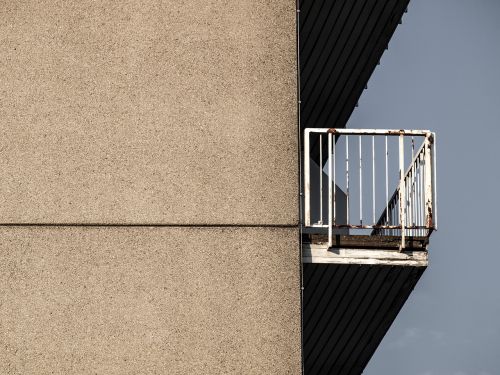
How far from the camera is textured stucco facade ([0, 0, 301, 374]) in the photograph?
748 centimetres

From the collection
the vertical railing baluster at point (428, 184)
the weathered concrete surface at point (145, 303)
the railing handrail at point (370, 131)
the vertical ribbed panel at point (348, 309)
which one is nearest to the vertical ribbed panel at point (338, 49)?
the railing handrail at point (370, 131)

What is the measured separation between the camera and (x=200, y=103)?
7.79 metres

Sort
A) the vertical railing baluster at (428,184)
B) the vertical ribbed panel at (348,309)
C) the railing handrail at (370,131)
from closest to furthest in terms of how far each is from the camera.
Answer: the railing handrail at (370,131) → the vertical railing baluster at (428,184) → the vertical ribbed panel at (348,309)

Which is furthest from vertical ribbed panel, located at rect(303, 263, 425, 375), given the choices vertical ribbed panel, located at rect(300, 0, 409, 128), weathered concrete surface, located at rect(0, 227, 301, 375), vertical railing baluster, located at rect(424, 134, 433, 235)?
vertical ribbed panel, located at rect(300, 0, 409, 128)

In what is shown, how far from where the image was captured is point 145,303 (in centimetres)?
748

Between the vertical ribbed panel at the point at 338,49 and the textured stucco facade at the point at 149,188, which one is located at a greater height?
the vertical ribbed panel at the point at 338,49

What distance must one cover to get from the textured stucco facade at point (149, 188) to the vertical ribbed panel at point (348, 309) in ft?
3.12

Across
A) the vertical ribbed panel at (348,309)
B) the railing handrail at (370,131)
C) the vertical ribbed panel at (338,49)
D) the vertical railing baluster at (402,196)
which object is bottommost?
the vertical ribbed panel at (348,309)

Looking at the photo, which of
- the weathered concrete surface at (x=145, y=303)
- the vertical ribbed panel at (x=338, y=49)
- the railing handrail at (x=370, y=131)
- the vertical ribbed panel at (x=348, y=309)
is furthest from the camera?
the vertical ribbed panel at (x=338, y=49)

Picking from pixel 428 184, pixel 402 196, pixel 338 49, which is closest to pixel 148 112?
pixel 402 196

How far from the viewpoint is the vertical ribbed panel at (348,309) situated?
916 cm

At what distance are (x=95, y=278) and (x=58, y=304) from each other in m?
0.33

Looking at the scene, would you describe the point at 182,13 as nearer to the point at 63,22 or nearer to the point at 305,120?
the point at 63,22

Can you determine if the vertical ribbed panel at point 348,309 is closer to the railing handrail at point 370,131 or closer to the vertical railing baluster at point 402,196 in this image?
the vertical railing baluster at point 402,196
